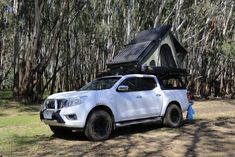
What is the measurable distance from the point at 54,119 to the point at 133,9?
24295 millimetres

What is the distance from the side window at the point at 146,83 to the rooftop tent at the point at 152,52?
5.30 meters

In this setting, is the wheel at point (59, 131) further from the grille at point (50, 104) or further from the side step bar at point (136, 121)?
the side step bar at point (136, 121)

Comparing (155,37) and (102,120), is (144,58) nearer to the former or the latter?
(155,37)

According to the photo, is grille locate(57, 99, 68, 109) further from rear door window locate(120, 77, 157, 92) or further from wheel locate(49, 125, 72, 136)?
rear door window locate(120, 77, 157, 92)

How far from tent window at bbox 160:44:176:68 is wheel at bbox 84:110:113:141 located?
12380 millimetres

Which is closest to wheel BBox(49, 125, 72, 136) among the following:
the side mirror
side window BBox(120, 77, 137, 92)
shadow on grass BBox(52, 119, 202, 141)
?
shadow on grass BBox(52, 119, 202, 141)

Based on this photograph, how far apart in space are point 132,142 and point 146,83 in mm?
2886

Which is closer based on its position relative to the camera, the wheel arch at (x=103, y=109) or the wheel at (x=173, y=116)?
the wheel arch at (x=103, y=109)

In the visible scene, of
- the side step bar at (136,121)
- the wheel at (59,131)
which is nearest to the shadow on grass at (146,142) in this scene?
the wheel at (59,131)

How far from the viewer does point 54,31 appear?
28188mm

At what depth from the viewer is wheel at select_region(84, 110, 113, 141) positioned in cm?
1186

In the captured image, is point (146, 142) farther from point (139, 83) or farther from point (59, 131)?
point (59, 131)

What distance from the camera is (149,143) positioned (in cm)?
1170

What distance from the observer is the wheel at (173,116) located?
47.7 ft
